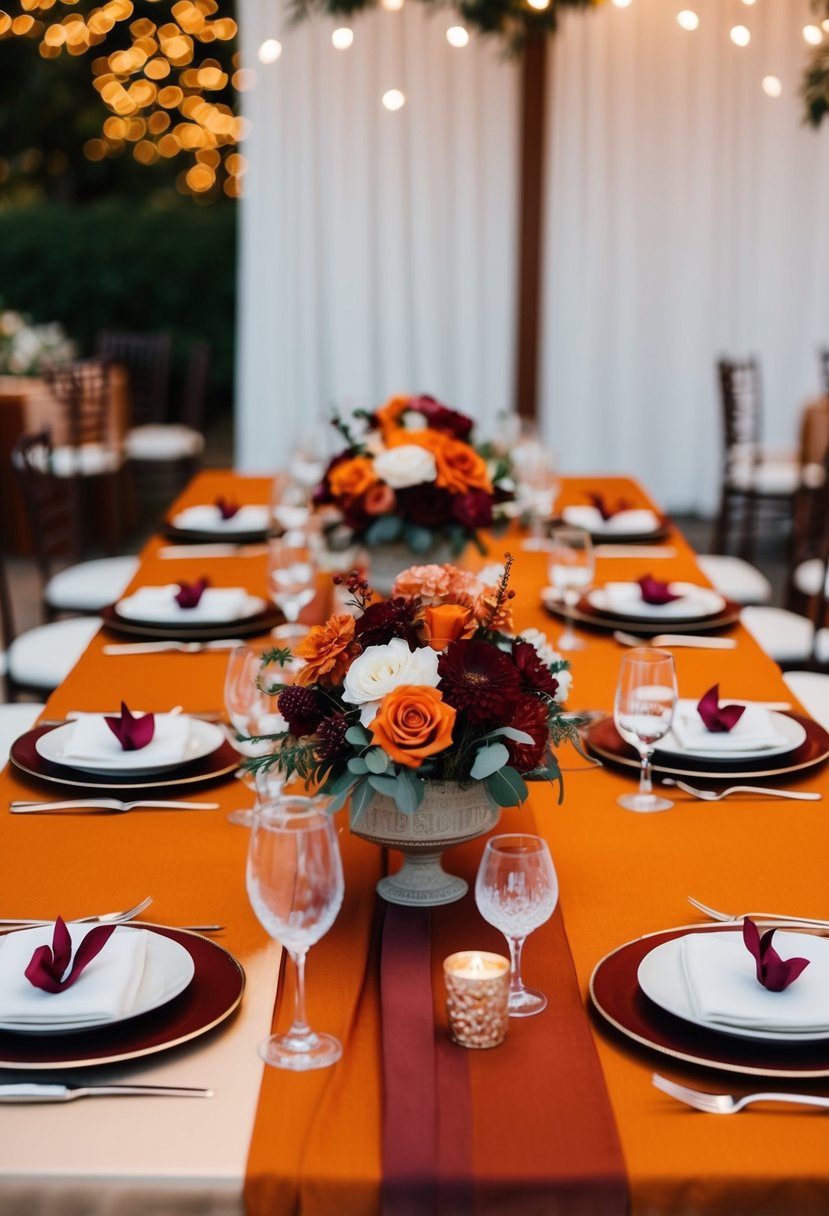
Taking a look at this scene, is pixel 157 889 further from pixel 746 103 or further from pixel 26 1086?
pixel 746 103

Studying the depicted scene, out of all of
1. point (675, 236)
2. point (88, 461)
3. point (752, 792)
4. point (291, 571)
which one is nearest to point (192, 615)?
point (291, 571)

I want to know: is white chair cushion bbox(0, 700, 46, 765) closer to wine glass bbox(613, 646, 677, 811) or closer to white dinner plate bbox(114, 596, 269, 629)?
white dinner plate bbox(114, 596, 269, 629)

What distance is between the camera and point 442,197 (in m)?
7.46

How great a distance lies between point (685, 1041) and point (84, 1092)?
0.53 m

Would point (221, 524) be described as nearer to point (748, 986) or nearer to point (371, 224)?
point (748, 986)

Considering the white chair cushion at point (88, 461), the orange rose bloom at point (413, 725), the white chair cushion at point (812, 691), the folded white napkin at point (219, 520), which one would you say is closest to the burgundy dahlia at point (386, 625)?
the orange rose bloom at point (413, 725)

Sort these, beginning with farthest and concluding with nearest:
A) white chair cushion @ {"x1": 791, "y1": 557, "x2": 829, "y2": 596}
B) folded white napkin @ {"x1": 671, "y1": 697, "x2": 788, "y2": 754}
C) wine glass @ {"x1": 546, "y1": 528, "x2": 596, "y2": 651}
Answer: white chair cushion @ {"x1": 791, "y1": 557, "x2": 829, "y2": 596} < wine glass @ {"x1": 546, "y1": 528, "x2": 596, "y2": 651} < folded white napkin @ {"x1": 671, "y1": 697, "x2": 788, "y2": 754}

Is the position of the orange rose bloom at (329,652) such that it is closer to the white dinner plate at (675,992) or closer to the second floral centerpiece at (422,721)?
the second floral centerpiece at (422,721)

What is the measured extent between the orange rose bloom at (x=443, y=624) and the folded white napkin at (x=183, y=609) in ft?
4.13

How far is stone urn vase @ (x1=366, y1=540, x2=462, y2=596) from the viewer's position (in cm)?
287

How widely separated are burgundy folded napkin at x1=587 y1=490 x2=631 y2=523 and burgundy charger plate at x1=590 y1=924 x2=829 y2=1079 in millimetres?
2348

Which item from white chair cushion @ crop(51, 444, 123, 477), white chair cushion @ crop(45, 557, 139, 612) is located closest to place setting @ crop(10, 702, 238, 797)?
white chair cushion @ crop(45, 557, 139, 612)

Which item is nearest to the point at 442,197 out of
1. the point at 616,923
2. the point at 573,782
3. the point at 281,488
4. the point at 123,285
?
the point at 123,285

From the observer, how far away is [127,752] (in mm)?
2068
